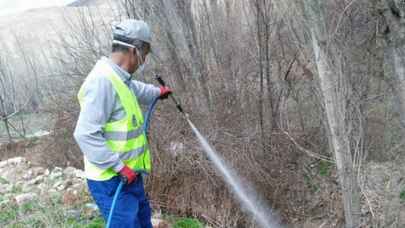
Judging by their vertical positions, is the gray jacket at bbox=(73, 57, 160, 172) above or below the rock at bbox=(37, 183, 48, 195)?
above

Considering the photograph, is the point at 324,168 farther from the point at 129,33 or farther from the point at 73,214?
the point at 129,33

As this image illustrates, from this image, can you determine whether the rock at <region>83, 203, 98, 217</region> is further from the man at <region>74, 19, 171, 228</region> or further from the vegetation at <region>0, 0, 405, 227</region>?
the man at <region>74, 19, 171, 228</region>

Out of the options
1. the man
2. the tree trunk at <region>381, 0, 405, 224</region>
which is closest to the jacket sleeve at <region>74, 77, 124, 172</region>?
the man

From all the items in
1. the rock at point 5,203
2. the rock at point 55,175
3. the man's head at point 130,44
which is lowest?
the rock at point 55,175

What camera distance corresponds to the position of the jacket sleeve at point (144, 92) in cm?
459

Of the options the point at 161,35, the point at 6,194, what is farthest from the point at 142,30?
the point at 6,194

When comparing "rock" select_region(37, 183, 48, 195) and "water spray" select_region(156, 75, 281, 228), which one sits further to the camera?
"rock" select_region(37, 183, 48, 195)

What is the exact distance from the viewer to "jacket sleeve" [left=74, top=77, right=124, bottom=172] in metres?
3.72

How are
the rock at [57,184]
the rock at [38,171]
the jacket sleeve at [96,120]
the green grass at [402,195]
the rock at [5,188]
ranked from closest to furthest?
1. the jacket sleeve at [96,120]
2. the green grass at [402,195]
3. the rock at [57,184]
4. the rock at [5,188]
5. the rock at [38,171]

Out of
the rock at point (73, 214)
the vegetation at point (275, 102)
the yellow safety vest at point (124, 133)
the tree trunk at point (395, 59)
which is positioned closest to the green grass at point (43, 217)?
the rock at point (73, 214)

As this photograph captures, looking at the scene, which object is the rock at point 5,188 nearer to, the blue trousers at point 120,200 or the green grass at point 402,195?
the blue trousers at point 120,200

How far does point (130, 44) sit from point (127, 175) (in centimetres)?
101

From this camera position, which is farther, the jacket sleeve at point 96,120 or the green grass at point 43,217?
the green grass at point 43,217

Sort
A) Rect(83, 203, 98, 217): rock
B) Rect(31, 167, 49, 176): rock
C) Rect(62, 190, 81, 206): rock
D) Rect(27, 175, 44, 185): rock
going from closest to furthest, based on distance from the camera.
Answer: Rect(83, 203, 98, 217): rock < Rect(62, 190, 81, 206): rock < Rect(27, 175, 44, 185): rock < Rect(31, 167, 49, 176): rock
